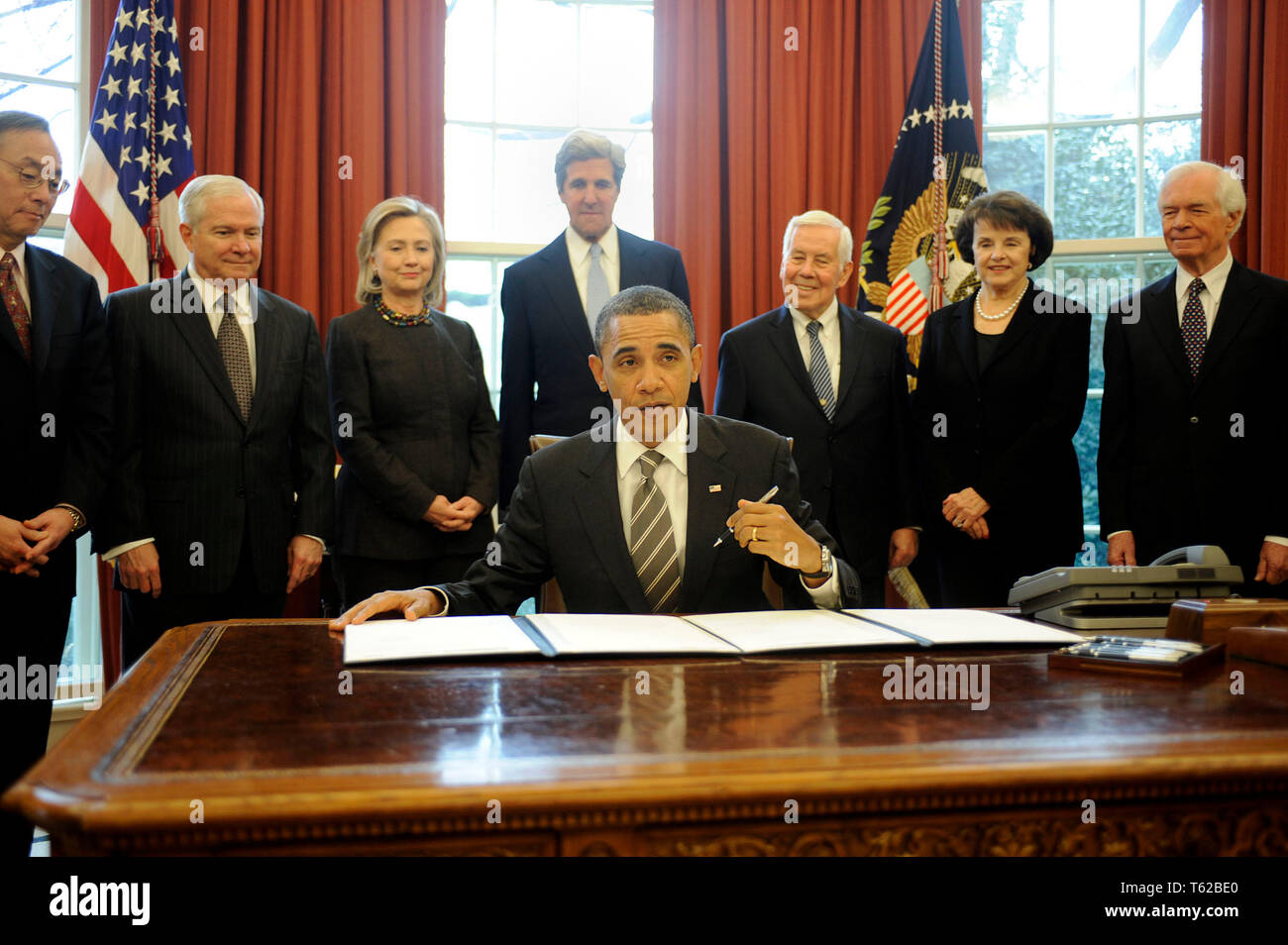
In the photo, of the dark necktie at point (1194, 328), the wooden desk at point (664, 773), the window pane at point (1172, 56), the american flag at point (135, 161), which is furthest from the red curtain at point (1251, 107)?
the american flag at point (135, 161)

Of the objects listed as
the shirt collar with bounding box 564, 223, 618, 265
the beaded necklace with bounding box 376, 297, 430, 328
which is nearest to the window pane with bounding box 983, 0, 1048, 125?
the shirt collar with bounding box 564, 223, 618, 265

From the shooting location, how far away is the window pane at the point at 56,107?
4.29 metres

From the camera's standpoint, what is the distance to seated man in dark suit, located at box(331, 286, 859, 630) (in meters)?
2.01

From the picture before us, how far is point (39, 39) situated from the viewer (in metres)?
4.32

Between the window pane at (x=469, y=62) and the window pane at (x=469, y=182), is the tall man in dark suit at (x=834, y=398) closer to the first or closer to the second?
the window pane at (x=469, y=182)

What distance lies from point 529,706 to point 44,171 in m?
2.31

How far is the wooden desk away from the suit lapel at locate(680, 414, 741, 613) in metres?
0.76

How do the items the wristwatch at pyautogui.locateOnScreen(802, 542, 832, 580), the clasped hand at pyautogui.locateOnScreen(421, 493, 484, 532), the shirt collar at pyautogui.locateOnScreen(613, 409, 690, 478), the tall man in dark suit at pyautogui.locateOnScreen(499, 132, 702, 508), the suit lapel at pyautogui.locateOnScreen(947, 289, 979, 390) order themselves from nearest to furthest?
1. the wristwatch at pyautogui.locateOnScreen(802, 542, 832, 580)
2. the shirt collar at pyautogui.locateOnScreen(613, 409, 690, 478)
3. the clasped hand at pyautogui.locateOnScreen(421, 493, 484, 532)
4. the suit lapel at pyautogui.locateOnScreen(947, 289, 979, 390)
5. the tall man in dark suit at pyautogui.locateOnScreen(499, 132, 702, 508)

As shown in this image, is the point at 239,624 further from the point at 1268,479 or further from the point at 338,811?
the point at 1268,479

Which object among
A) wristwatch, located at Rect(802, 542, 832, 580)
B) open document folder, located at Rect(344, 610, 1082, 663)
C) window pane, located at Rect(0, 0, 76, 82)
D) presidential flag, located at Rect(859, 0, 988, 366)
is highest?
window pane, located at Rect(0, 0, 76, 82)

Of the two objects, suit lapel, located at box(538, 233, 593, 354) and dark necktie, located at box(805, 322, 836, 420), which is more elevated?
suit lapel, located at box(538, 233, 593, 354)

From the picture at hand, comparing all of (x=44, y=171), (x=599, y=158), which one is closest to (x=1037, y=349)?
(x=599, y=158)

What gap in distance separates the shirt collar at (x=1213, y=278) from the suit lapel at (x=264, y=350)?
8.68 feet

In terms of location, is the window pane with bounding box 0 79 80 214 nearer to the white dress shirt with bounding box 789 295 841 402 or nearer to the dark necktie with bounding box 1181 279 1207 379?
the white dress shirt with bounding box 789 295 841 402
